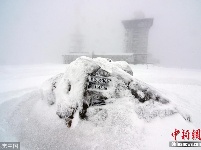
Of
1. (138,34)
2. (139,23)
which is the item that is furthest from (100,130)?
(139,23)

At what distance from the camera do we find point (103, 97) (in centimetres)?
319

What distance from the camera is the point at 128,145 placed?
254 centimetres

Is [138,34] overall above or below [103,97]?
above

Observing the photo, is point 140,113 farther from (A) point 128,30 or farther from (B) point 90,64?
(A) point 128,30

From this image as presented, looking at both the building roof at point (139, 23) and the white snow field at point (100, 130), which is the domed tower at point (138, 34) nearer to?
the building roof at point (139, 23)

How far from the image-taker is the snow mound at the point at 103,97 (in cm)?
306

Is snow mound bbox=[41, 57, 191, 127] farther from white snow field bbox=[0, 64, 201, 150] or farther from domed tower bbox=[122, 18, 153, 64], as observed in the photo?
domed tower bbox=[122, 18, 153, 64]

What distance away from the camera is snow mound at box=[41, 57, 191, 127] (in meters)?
3.06

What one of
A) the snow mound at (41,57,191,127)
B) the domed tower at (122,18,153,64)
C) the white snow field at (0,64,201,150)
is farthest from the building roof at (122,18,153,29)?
the snow mound at (41,57,191,127)

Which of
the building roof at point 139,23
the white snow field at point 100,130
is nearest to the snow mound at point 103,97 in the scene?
the white snow field at point 100,130

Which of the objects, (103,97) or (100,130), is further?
(103,97)

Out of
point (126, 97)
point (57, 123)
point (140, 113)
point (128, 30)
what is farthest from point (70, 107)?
point (128, 30)

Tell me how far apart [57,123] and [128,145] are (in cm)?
166

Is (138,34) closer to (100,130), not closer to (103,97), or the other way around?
(103,97)
